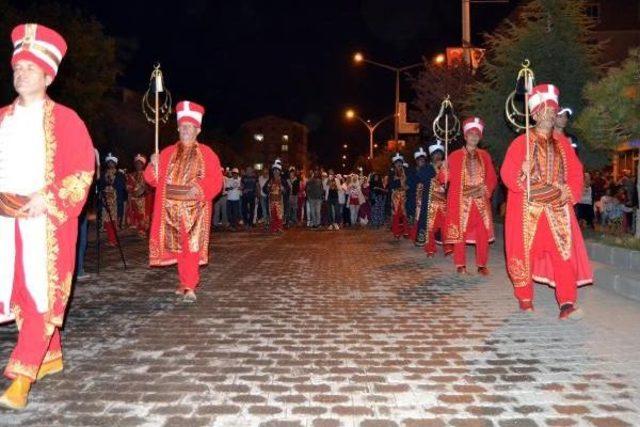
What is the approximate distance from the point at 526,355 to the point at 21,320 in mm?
3629

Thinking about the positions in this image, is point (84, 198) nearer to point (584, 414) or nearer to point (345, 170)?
point (584, 414)

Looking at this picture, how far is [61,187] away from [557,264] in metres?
4.60

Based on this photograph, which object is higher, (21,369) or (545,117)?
(545,117)

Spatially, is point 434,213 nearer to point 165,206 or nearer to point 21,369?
point 165,206

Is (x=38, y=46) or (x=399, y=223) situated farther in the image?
(x=399, y=223)

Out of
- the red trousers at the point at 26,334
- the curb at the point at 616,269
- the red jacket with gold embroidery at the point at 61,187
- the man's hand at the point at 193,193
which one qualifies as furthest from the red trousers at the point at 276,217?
the red trousers at the point at 26,334

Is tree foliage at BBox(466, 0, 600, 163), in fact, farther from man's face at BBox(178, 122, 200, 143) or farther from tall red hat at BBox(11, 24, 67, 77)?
tall red hat at BBox(11, 24, 67, 77)

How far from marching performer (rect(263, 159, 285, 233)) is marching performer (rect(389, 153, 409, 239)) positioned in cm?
399

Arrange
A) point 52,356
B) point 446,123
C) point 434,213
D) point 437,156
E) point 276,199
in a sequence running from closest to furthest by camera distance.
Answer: point 52,356 → point 446,123 → point 434,213 → point 437,156 → point 276,199

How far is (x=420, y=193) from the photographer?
14.8 m

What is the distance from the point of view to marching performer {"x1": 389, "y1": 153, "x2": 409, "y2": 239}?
1689 cm

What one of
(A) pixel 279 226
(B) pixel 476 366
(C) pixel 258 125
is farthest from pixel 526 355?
(C) pixel 258 125

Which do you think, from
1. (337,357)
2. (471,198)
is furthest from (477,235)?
(337,357)

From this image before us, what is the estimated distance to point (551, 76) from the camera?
13.4 meters
